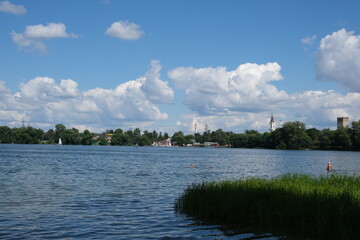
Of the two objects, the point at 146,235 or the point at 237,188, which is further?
the point at 237,188

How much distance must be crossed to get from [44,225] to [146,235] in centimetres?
527

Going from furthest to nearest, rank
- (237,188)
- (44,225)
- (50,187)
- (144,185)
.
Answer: (144,185)
(50,187)
(237,188)
(44,225)

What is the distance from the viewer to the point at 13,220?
21.2 m

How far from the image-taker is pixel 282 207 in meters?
19.4

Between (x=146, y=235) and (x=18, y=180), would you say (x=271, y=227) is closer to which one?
(x=146, y=235)

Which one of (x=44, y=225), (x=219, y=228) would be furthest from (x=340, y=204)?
(x=44, y=225)

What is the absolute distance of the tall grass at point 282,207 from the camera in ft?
57.0

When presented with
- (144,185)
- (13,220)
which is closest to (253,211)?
(13,220)

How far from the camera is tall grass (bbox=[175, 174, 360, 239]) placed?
57.0 ft

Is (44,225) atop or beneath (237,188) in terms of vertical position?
beneath

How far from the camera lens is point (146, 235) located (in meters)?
18.9

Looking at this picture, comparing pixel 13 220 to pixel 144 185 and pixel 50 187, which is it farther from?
pixel 144 185

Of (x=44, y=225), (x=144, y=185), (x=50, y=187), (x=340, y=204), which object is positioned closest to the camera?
(x=340, y=204)

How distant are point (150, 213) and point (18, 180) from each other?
2190cm
